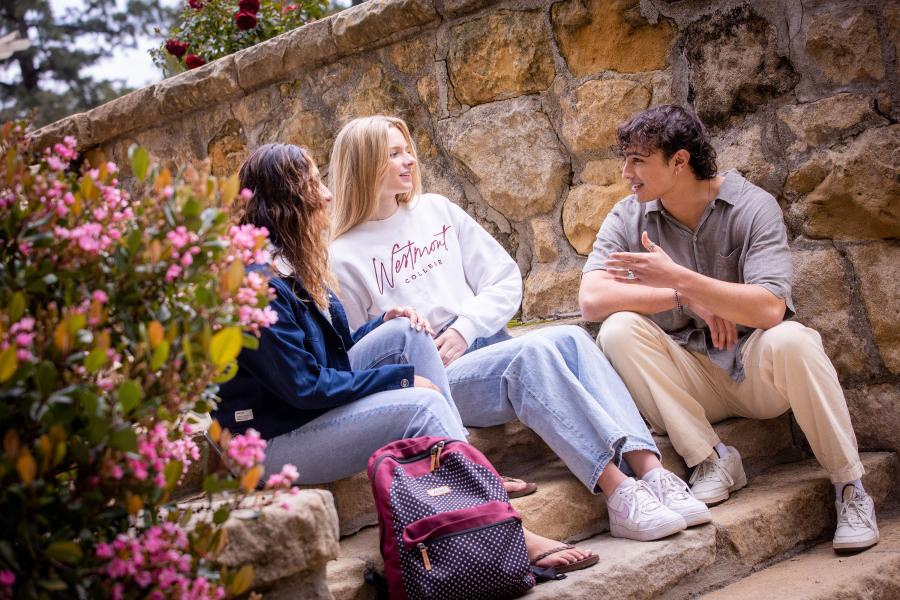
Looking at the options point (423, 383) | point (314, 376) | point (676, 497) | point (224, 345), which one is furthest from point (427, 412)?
point (224, 345)

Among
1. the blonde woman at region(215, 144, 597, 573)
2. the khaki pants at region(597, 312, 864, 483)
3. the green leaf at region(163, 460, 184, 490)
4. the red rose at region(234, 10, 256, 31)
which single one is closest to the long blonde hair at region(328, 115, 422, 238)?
the blonde woman at region(215, 144, 597, 573)

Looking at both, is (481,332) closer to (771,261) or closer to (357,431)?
(357,431)

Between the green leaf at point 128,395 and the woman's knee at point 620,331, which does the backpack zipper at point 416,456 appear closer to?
the woman's knee at point 620,331

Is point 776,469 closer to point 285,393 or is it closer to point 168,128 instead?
point 285,393

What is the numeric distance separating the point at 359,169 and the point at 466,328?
1.95 ft

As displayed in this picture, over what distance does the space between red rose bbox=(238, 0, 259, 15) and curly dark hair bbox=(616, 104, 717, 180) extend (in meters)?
2.12

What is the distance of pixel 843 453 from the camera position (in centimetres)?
246

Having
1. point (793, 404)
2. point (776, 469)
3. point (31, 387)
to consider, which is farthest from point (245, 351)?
point (776, 469)

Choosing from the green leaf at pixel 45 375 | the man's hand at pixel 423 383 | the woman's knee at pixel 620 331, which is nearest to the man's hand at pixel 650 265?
the woman's knee at pixel 620 331

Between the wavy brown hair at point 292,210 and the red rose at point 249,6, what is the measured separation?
204 centimetres

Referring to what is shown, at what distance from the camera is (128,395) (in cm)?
109

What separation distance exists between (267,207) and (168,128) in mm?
1888

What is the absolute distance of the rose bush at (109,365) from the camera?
1079 mm

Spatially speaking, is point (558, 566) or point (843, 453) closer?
point (558, 566)
